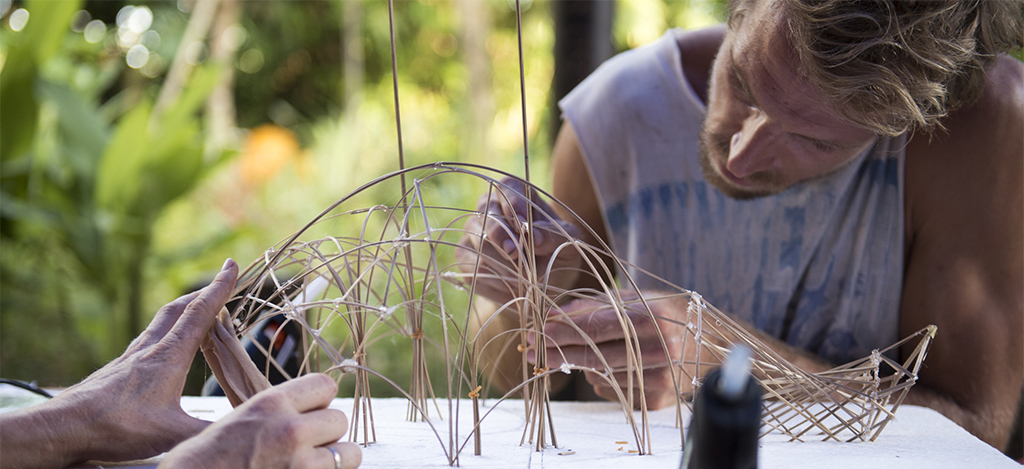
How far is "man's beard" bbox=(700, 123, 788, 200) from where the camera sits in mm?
685

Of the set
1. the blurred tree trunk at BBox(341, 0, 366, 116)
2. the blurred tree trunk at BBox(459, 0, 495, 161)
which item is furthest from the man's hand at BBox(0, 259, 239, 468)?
the blurred tree trunk at BBox(341, 0, 366, 116)

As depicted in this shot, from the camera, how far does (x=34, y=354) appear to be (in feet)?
7.75

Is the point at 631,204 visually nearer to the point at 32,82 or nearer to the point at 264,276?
the point at 264,276

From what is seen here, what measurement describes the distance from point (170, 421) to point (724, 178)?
1.98ft

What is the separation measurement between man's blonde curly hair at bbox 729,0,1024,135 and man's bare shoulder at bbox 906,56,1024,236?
20 centimetres

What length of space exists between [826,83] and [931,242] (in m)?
0.37

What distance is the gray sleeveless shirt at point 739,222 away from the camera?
80cm

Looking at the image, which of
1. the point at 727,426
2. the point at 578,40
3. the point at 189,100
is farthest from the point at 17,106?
the point at 727,426

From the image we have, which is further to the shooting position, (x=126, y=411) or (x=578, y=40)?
(x=578, y=40)

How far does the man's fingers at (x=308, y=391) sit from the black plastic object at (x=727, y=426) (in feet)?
0.77

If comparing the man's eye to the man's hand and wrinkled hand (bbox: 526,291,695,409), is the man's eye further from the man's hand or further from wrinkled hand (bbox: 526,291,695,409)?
the man's hand

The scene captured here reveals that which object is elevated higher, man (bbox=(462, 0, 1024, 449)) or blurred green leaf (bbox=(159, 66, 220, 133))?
blurred green leaf (bbox=(159, 66, 220, 133))

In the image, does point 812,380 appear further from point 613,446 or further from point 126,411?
point 126,411

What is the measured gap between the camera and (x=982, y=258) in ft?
2.39
